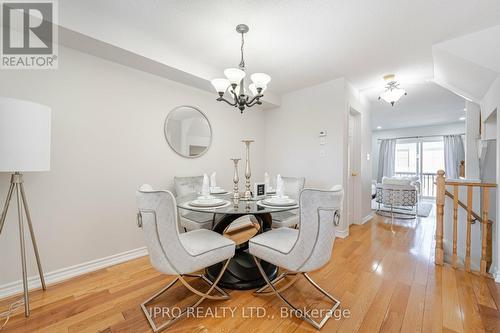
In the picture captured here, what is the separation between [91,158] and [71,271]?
1116 mm

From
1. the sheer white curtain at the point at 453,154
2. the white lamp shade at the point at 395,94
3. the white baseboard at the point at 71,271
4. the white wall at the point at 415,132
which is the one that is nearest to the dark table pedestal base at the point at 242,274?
the white baseboard at the point at 71,271

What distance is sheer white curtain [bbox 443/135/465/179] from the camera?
21.4ft

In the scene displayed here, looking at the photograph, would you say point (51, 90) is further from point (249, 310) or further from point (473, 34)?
point (473, 34)

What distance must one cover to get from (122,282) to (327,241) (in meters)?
1.89

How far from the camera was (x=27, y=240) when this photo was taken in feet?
6.12

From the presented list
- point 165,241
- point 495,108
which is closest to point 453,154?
point 495,108

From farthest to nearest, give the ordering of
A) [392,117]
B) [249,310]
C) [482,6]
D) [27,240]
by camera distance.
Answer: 1. [392,117]
2. [27,240]
3. [482,6]
4. [249,310]

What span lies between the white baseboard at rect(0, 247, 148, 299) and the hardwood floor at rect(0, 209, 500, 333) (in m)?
0.08

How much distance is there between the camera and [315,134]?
3.49 m

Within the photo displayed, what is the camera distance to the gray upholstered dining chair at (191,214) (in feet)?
7.37

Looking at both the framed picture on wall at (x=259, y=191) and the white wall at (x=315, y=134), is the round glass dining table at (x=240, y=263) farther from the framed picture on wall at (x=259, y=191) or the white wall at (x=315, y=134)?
the white wall at (x=315, y=134)

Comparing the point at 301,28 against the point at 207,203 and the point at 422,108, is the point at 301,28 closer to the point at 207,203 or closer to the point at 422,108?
the point at 207,203

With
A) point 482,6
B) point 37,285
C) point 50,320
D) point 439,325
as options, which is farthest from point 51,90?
point 482,6

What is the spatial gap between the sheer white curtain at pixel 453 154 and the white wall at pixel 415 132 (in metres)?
0.22
